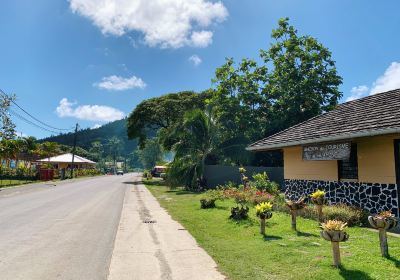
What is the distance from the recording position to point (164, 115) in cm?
4678

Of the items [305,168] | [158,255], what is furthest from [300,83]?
[158,255]

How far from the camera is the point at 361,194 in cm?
1259

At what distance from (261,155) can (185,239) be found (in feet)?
71.7

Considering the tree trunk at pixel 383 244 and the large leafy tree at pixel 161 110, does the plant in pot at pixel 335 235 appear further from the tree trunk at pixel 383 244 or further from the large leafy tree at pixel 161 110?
the large leafy tree at pixel 161 110

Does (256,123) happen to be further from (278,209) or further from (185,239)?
(185,239)

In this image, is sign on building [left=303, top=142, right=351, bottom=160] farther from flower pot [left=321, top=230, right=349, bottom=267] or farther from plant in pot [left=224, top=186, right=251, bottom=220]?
flower pot [left=321, top=230, right=349, bottom=267]

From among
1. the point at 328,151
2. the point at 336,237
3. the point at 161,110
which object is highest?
the point at 161,110

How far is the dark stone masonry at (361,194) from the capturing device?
37.2ft

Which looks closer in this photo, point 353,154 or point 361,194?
point 361,194

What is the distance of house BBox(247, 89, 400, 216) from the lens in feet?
37.3

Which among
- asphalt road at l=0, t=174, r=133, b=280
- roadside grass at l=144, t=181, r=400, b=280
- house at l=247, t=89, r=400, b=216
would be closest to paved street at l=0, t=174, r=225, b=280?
asphalt road at l=0, t=174, r=133, b=280

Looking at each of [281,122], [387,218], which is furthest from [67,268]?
[281,122]

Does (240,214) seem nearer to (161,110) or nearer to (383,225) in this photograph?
(383,225)

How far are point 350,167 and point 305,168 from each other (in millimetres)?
2823
